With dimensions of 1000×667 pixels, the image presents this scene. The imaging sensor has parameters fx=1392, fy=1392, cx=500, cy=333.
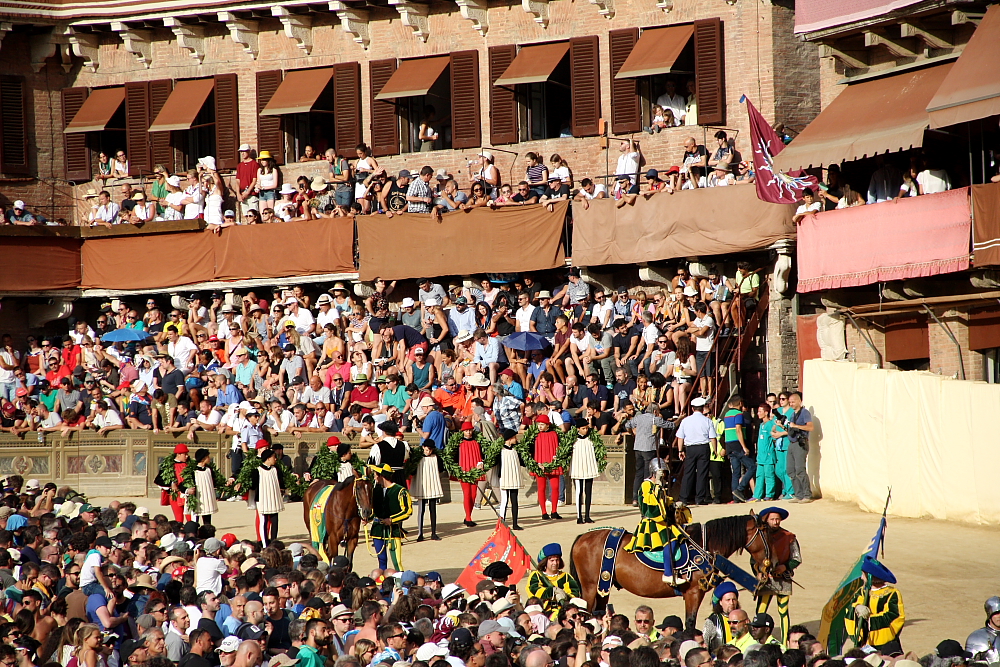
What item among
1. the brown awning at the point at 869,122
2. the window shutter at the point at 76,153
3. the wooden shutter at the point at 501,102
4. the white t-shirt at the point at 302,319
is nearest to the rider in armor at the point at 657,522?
the brown awning at the point at 869,122

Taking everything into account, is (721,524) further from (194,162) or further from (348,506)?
(194,162)

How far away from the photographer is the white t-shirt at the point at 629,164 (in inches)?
1147

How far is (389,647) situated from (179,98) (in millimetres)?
25889

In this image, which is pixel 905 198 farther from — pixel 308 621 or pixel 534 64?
pixel 308 621

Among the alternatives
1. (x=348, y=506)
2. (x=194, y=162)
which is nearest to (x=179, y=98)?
(x=194, y=162)

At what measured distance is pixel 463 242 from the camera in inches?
1188

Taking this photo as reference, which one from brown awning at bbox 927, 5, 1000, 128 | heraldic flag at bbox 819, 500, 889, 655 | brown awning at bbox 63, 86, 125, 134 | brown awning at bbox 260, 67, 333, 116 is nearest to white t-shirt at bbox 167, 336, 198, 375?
brown awning at bbox 260, 67, 333, 116

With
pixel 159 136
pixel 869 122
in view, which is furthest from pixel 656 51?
pixel 159 136

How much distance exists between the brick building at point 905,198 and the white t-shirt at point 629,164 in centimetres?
401

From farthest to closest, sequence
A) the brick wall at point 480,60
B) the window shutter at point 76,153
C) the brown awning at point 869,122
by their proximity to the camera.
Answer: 1. the window shutter at point 76,153
2. the brick wall at point 480,60
3. the brown awning at point 869,122

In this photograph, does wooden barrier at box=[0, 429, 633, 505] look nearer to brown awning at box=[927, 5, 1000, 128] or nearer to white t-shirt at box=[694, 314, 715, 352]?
white t-shirt at box=[694, 314, 715, 352]

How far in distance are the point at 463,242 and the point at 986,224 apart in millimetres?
11606

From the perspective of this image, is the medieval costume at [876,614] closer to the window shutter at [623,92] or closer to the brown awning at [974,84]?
the brown awning at [974,84]

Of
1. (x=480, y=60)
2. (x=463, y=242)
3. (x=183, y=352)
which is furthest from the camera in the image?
(x=480, y=60)
